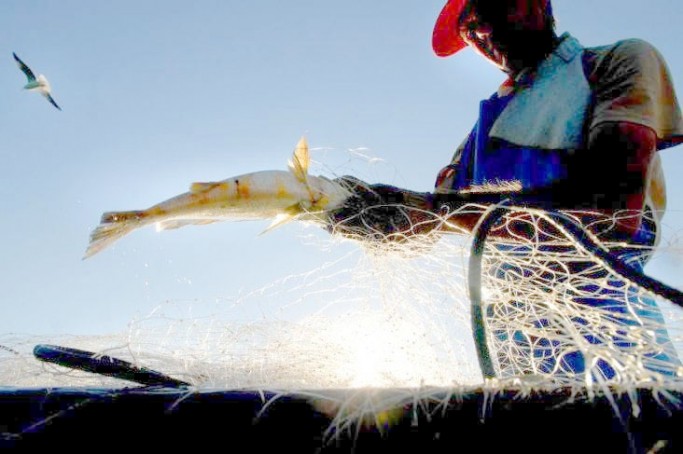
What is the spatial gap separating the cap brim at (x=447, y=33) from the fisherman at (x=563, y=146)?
48 centimetres

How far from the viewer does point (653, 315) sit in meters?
1.69

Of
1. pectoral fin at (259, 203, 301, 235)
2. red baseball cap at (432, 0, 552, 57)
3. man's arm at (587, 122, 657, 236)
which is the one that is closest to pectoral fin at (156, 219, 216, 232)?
pectoral fin at (259, 203, 301, 235)

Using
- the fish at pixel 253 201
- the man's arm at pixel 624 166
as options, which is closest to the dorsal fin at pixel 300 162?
the fish at pixel 253 201

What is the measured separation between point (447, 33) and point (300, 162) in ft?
5.75

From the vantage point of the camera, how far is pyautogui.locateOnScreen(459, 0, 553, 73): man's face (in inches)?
93.0

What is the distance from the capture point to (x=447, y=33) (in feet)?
10.4

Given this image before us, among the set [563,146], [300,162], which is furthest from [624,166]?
[300,162]

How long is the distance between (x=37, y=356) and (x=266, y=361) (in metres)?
0.71

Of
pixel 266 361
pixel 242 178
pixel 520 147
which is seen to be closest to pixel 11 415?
pixel 266 361

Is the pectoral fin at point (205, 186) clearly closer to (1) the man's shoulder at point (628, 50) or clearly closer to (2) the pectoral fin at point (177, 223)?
(2) the pectoral fin at point (177, 223)

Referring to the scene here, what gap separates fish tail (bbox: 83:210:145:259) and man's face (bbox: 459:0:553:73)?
183 cm

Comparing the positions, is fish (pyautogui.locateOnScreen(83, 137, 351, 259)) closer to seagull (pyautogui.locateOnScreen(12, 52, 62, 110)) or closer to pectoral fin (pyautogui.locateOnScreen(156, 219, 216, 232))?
pectoral fin (pyautogui.locateOnScreen(156, 219, 216, 232))

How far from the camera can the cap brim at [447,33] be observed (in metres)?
3.08

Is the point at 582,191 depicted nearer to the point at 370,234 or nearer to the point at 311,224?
the point at 370,234
